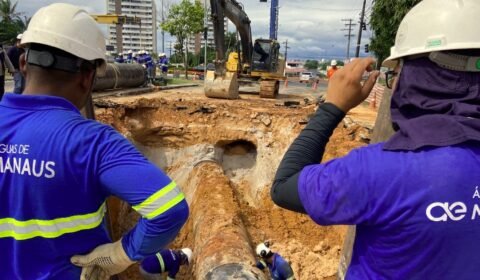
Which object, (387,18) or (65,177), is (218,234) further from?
(387,18)

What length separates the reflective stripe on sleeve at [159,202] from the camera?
5.33 feet

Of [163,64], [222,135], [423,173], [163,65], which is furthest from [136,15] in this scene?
[423,173]

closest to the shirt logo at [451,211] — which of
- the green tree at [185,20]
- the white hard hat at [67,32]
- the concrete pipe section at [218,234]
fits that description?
the white hard hat at [67,32]

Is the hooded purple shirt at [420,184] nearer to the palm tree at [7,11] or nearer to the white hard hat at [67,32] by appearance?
the white hard hat at [67,32]

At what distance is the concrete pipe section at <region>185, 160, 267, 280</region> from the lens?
431 centimetres

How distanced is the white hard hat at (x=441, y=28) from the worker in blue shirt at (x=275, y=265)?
3.48 m

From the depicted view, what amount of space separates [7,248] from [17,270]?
4.2 inches

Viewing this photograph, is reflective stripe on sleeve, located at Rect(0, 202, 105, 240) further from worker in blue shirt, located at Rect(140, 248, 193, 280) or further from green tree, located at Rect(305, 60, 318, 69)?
green tree, located at Rect(305, 60, 318, 69)

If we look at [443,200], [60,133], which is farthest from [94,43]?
[443,200]

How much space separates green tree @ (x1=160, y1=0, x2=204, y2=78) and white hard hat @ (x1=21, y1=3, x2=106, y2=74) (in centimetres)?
3461

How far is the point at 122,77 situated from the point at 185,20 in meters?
21.6

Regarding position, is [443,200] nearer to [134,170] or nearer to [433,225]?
[433,225]

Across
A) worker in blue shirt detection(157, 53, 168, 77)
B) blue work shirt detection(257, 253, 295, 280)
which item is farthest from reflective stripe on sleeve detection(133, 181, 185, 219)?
worker in blue shirt detection(157, 53, 168, 77)

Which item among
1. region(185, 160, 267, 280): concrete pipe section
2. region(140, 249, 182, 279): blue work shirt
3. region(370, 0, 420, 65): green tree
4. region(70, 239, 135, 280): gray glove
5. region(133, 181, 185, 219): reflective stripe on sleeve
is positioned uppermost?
region(370, 0, 420, 65): green tree
